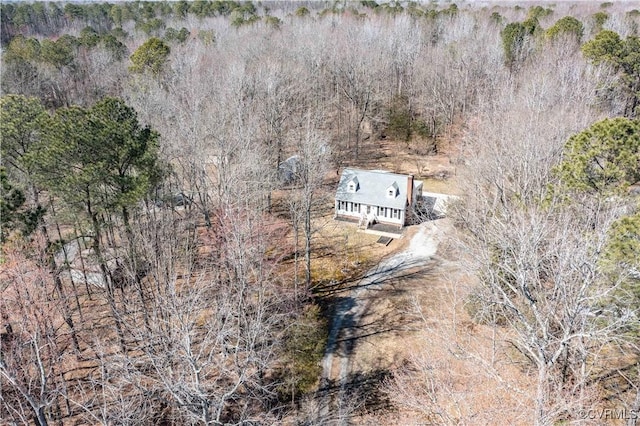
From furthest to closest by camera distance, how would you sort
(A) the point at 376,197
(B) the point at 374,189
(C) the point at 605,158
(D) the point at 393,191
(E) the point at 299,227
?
(B) the point at 374,189, (A) the point at 376,197, (D) the point at 393,191, (E) the point at 299,227, (C) the point at 605,158

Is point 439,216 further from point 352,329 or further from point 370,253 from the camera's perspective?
point 352,329

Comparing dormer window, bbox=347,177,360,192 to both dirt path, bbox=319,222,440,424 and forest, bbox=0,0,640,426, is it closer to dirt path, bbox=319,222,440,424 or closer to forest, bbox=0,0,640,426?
forest, bbox=0,0,640,426

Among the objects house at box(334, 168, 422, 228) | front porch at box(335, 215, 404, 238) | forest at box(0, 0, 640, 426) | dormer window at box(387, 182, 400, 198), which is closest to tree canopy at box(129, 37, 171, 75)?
forest at box(0, 0, 640, 426)

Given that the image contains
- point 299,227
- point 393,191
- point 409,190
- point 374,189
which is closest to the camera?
point 299,227

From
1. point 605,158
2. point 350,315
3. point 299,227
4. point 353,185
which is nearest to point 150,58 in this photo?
point 353,185

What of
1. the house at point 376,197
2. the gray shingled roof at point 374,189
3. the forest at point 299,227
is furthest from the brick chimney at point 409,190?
the forest at point 299,227

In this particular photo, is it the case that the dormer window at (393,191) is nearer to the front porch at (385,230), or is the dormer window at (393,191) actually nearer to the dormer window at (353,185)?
the front porch at (385,230)

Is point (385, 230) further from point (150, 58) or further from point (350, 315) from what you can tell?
point (150, 58)
